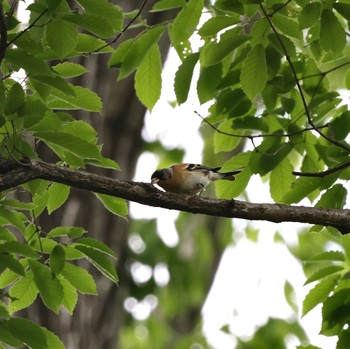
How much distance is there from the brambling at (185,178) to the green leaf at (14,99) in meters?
2.35

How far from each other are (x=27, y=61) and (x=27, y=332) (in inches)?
44.4

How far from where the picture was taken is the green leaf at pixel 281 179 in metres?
4.06

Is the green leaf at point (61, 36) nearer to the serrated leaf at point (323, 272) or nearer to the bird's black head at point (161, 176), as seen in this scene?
the serrated leaf at point (323, 272)

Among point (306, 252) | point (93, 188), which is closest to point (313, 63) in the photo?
point (93, 188)

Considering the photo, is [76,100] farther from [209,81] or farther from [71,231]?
[209,81]

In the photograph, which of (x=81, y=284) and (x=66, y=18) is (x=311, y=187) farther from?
(x=66, y=18)

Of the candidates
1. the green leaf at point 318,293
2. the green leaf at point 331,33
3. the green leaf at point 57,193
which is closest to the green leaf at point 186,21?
the green leaf at point 331,33

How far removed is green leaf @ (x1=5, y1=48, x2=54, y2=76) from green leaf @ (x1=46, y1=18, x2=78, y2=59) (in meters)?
0.09

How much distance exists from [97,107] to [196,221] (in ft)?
32.0

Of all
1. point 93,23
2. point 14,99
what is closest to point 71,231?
point 14,99

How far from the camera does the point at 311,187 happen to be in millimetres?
3730

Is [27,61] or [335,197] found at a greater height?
[27,61]

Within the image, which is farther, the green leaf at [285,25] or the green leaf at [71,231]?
the green leaf at [285,25]

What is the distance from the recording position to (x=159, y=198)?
10.4 ft
